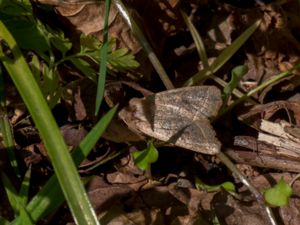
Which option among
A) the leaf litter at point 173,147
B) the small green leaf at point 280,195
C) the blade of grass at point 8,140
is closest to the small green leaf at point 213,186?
the leaf litter at point 173,147

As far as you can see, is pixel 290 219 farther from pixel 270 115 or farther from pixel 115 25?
pixel 115 25

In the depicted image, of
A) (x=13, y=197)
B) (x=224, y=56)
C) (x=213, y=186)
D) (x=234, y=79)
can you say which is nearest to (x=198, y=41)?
(x=224, y=56)

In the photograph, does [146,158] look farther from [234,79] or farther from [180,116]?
[234,79]

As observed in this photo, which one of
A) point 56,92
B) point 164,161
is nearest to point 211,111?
point 164,161

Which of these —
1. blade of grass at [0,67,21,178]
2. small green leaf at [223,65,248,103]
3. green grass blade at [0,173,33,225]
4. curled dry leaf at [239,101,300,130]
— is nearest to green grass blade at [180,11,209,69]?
small green leaf at [223,65,248,103]

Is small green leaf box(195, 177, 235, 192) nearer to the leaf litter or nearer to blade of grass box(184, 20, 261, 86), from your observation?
the leaf litter

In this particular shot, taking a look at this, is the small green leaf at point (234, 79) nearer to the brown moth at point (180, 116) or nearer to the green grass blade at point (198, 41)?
the brown moth at point (180, 116)
